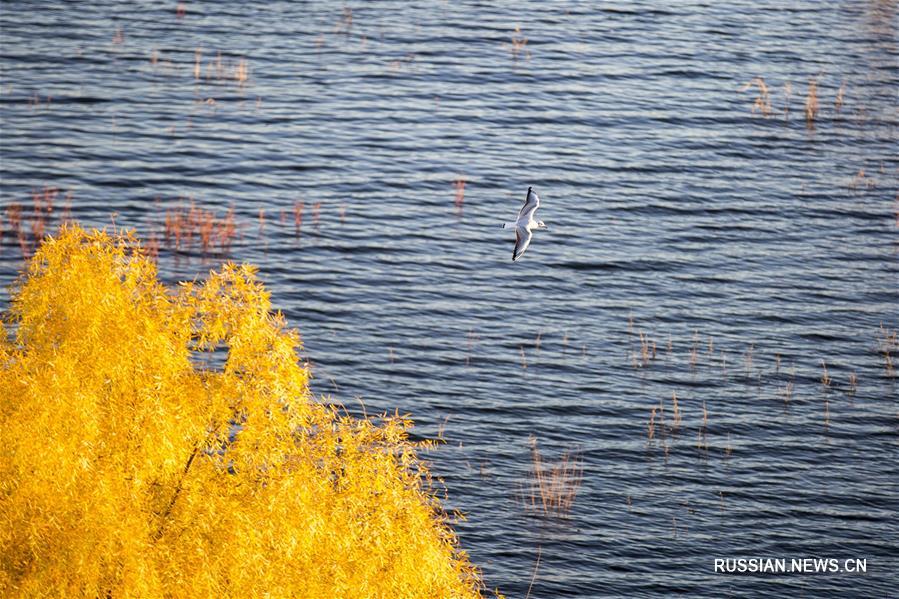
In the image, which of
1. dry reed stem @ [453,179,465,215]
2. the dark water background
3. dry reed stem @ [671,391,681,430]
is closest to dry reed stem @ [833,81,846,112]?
the dark water background

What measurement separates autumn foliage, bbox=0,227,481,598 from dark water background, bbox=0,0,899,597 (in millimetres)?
12624

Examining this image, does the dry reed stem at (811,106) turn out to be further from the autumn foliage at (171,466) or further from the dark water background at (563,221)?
the autumn foliage at (171,466)

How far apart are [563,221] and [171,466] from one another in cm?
3457

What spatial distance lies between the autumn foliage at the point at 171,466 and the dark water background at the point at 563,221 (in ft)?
41.4

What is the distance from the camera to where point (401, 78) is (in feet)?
233

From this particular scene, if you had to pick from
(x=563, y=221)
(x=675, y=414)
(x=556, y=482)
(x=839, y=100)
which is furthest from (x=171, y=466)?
(x=839, y=100)

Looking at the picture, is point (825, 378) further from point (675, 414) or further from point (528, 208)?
point (528, 208)

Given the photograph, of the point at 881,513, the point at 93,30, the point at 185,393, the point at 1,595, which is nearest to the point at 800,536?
the point at 881,513

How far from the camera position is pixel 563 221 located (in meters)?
58.5

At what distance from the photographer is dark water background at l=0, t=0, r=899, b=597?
42.7 metres

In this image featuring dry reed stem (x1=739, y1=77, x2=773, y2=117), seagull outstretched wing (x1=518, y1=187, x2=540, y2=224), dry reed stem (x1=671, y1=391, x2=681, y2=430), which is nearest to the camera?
seagull outstretched wing (x1=518, y1=187, x2=540, y2=224)

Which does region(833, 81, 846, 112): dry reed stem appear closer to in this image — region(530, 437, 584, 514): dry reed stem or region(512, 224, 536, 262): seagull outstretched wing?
region(530, 437, 584, 514): dry reed stem

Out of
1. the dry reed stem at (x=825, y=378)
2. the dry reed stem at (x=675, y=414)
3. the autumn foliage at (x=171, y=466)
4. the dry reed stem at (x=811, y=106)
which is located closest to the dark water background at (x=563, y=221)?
the dry reed stem at (x=825, y=378)

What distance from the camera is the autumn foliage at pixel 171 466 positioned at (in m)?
24.4
